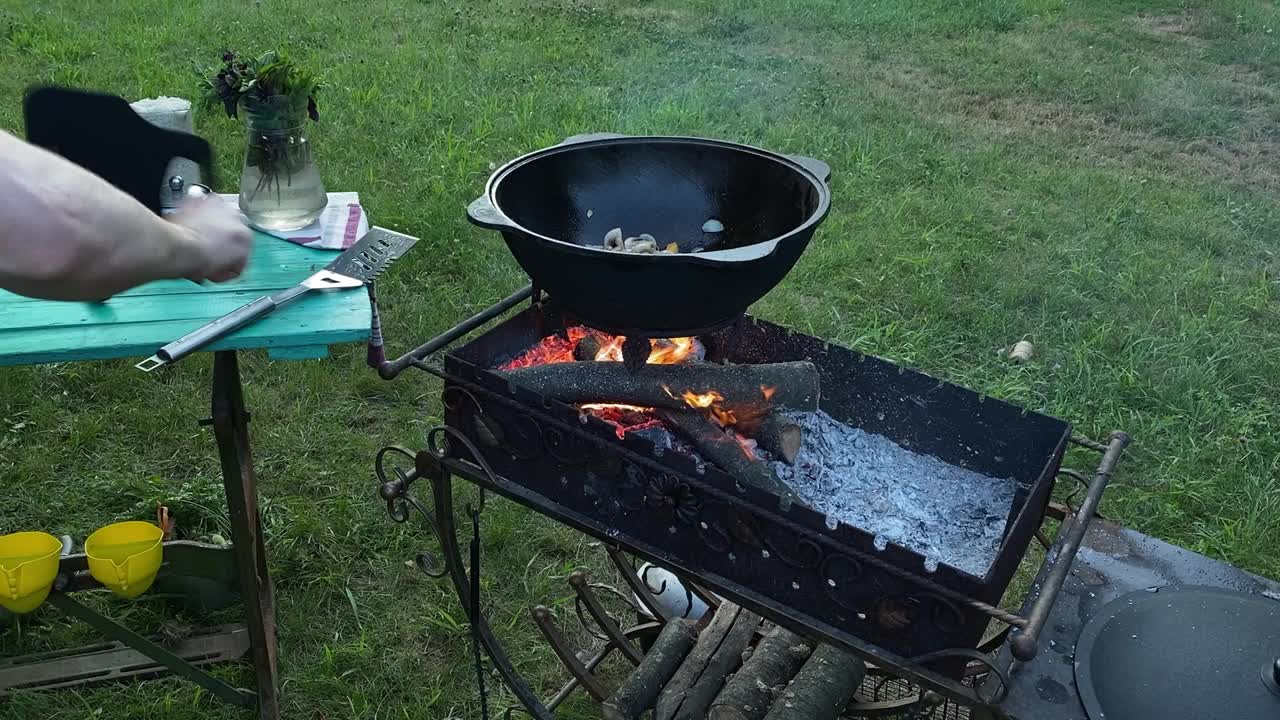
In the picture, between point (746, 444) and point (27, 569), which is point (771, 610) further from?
point (27, 569)

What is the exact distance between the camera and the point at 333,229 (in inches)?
104

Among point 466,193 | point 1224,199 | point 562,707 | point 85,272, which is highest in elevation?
point 85,272

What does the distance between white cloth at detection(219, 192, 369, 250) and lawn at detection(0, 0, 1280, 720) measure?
1.09 m

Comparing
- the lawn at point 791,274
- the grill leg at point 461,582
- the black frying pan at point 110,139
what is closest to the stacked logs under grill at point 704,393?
the grill leg at point 461,582

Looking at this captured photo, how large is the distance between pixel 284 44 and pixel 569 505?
550 centimetres

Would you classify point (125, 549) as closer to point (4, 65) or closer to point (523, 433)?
point (523, 433)

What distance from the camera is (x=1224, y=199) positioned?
17.8 ft

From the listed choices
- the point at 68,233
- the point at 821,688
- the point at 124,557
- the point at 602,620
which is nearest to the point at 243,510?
the point at 124,557

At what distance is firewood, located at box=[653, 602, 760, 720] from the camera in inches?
97.9

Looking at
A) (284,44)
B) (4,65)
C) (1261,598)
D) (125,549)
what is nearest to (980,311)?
(1261,598)

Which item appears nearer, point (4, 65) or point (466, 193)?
point (466, 193)

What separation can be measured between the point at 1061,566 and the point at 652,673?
3.54 ft

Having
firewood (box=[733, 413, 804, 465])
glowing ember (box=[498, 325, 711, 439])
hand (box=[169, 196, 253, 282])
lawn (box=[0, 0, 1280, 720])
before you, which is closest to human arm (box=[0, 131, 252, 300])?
hand (box=[169, 196, 253, 282])

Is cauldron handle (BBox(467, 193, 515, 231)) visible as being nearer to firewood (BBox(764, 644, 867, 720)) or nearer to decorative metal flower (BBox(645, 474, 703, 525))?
decorative metal flower (BBox(645, 474, 703, 525))
